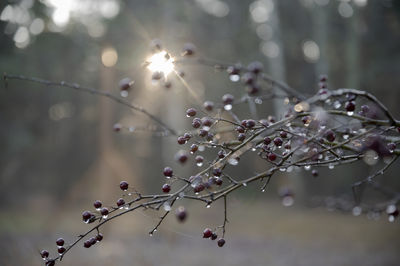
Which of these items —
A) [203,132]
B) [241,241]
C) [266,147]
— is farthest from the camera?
[241,241]

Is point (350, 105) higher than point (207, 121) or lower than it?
lower

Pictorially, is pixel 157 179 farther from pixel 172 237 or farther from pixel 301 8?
pixel 301 8

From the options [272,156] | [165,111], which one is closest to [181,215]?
[272,156]

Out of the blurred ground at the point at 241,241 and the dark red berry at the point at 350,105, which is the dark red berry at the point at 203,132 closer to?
the dark red berry at the point at 350,105

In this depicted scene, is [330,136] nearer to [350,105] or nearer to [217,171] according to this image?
[350,105]

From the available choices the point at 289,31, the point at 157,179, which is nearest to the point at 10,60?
the point at 157,179

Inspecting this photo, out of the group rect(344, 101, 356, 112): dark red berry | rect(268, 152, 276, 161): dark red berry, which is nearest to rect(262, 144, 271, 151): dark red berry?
rect(268, 152, 276, 161): dark red berry

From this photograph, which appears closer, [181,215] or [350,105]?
[181,215]
